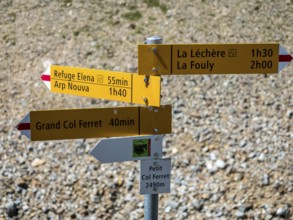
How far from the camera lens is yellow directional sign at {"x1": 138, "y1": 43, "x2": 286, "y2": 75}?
5.68m

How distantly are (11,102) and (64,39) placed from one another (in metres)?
2.47

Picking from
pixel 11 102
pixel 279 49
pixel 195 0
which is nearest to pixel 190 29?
pixel 195 0

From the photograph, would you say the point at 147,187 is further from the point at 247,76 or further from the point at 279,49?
the point at 247,76

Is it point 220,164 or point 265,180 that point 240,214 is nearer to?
point 265,180

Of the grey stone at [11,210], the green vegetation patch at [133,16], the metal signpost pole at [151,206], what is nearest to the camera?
the metal signpost pole at [151,206]

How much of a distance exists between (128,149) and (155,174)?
365 mm

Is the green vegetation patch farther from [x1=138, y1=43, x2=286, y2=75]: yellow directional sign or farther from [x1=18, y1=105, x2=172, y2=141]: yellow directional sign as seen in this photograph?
[x1=18, y1=105, x2=172, y2=141]: yellow directional sign

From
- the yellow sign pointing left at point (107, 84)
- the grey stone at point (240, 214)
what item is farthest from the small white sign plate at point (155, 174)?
the grey stone at point (240, 214)

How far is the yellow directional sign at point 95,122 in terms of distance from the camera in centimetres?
580

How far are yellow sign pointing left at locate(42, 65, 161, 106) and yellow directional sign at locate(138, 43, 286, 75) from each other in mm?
163

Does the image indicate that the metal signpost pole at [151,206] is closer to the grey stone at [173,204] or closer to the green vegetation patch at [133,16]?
the grey stone at [173,204]

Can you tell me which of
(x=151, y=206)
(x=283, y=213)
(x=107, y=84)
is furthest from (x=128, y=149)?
(x=283, y=213)

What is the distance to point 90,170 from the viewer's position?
34.6 feet

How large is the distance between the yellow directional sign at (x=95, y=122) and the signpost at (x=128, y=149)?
12cm
